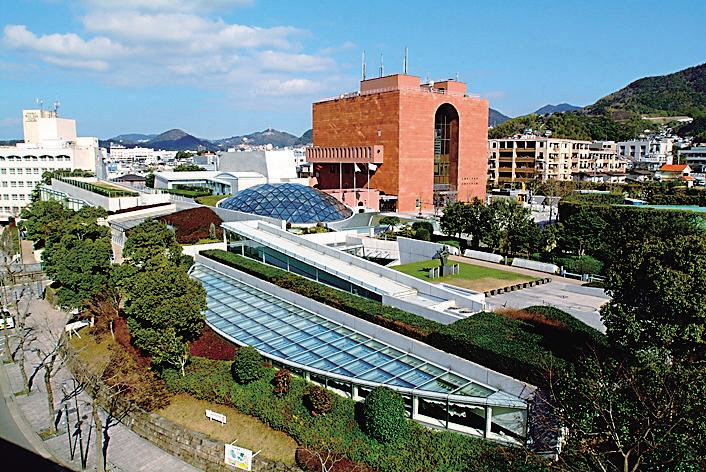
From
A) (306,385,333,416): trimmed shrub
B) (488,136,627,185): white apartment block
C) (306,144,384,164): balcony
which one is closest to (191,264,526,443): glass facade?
(306,385,333,416): trimmed shrub

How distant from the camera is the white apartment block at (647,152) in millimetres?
127812

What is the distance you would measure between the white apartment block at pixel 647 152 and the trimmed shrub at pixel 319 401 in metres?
126

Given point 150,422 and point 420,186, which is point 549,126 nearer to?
point 420,186

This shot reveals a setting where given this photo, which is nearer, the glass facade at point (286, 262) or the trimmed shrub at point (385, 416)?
the trimmed shrub at point (385, 416)

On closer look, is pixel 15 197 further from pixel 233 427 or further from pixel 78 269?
pixel 233 427

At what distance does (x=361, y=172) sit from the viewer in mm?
75938

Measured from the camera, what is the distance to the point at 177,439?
2138 cm

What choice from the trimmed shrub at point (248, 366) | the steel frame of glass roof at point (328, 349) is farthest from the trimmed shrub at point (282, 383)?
the trimmed shrub at point (248, 366)

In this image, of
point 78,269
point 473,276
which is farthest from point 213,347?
point 473,276

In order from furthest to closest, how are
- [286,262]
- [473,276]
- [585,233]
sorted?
[585,233]
[473,276]
[286,262]

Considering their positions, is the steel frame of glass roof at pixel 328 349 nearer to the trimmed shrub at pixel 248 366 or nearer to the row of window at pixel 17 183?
the trimmed shrub at pixel 248 366

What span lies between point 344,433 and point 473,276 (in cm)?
2214

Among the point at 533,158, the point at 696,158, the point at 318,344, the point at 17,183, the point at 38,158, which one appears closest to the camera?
the point at 318,344

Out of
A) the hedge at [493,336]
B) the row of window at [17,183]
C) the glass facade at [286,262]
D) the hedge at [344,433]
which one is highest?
the row of window at [17,183]
